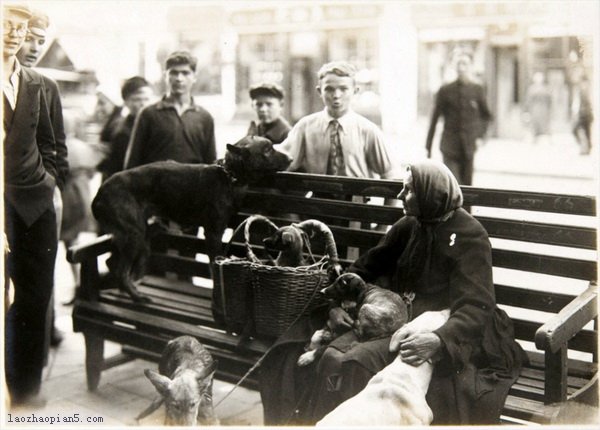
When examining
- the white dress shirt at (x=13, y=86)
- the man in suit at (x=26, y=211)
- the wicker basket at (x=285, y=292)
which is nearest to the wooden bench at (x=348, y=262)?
the wicker basket at (x=285, y=292)

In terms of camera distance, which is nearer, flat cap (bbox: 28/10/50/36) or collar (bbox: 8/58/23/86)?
collar (bbox: 8/58/23/86)

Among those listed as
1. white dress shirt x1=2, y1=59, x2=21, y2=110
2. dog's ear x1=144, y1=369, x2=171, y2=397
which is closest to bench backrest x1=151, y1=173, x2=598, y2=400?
dog's ear x1=144, y1=369, x2=171, y2=397

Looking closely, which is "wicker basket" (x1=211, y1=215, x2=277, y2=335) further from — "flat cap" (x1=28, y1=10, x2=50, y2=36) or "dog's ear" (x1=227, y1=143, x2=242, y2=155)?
"flat cap" (x1=28, y1=10, x2=50, y2=36)

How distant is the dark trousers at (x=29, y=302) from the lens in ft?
11.9

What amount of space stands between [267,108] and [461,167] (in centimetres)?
166

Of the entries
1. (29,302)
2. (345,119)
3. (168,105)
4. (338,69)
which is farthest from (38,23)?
(345,119)

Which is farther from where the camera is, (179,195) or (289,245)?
(179,195)

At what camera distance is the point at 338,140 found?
383 cm

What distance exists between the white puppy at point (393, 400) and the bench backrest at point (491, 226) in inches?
24.5

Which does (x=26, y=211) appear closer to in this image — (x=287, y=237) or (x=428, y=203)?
(x=287, y=237)

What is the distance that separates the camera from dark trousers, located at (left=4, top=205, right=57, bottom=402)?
3.62 meters

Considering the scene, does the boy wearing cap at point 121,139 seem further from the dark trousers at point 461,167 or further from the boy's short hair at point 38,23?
the dark trousers at point 461,167

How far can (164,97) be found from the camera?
4.40 meters

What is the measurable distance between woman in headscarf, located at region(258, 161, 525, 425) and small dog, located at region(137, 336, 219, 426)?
0.44 m
